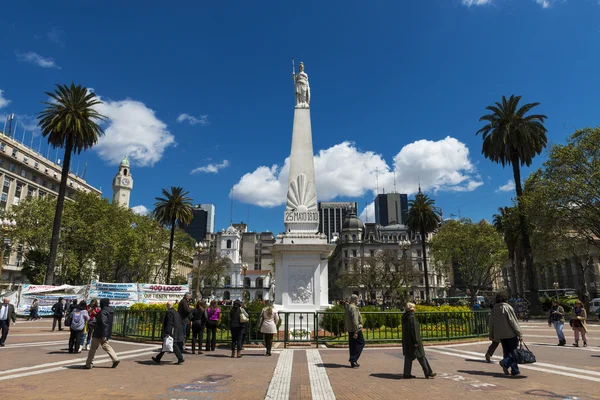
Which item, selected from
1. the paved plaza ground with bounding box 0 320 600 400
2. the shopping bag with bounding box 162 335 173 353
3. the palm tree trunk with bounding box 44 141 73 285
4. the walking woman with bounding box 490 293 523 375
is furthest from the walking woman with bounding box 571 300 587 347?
the palm tree trunk with bounding box 44 141 73 285

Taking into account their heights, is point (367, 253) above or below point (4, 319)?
above

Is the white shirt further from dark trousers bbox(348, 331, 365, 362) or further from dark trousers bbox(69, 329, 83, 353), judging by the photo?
dark trousers bbox(348, 331, 365, 362)

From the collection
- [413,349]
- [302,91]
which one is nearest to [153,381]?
[413,349]

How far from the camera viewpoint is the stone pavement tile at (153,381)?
20.3ft

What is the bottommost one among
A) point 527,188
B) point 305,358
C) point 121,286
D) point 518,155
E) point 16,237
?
point 305,358

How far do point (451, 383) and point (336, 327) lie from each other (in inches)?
260

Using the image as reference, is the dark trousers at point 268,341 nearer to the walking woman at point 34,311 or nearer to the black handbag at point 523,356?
the black handbag at point 523,356

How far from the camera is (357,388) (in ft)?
22.1

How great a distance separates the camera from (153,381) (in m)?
7.26

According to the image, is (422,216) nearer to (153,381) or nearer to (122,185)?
(153,381)

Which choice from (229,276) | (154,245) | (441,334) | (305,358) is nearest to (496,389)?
(305,358)

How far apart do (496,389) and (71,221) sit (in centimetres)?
4059

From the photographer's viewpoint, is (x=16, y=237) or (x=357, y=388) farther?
(x=16, y=237)

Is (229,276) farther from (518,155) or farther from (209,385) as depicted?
(209,385)
